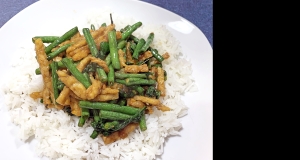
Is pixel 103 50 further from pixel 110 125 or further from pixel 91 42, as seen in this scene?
pixel 110 125

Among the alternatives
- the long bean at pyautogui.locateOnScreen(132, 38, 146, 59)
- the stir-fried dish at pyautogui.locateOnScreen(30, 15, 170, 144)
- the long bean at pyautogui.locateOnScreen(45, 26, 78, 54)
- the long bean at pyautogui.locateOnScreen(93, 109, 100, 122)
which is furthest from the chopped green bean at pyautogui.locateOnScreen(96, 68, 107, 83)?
the long bean at pyautogui.locateOnScreen(45, 26, 78, 54)

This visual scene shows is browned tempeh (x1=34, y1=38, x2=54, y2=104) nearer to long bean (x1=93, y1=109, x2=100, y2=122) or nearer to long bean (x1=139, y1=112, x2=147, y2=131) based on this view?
long bean (x1=93, y1=109, x2=100, y2=122)

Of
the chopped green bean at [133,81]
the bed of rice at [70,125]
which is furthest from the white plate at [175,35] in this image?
the chopped green bean at [133,81]

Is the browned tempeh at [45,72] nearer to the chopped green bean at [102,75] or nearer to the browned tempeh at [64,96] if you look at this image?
the browned tempeh at [64,96]

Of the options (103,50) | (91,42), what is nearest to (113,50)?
(103,50)

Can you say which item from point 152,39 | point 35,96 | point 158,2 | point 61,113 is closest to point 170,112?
point 152,39
